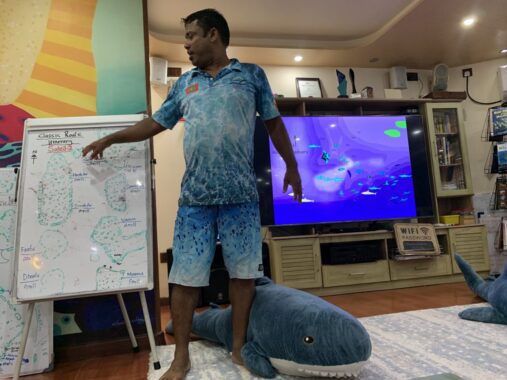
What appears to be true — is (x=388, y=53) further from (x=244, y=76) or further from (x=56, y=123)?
(x=56, y=123)

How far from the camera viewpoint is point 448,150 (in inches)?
138

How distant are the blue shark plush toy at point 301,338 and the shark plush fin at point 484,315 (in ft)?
3.29

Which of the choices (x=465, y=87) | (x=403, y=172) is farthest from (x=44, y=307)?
(x=465, y=87)

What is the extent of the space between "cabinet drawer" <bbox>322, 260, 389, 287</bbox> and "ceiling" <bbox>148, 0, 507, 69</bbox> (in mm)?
1995

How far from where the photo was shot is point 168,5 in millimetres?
2592

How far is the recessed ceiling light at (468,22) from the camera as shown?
288 cm

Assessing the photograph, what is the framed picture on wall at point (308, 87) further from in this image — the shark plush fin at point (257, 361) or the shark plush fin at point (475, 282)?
the shark plush fin at point (257, 361)

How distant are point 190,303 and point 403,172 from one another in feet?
8.72

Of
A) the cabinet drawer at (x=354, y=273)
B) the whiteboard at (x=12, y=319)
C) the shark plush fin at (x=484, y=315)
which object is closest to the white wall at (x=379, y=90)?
the cabinet drawer at (x=354, y=273)

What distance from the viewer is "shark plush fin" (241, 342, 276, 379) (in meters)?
1.20

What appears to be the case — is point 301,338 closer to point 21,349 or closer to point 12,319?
point 21,349

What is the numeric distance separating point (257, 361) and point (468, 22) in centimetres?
322

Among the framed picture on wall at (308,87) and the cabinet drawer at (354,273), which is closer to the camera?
the cabinet drawer at (354,273)

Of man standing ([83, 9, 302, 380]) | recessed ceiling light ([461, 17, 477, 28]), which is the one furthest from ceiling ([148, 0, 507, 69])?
man standing ([83, 9, 302, 380])
